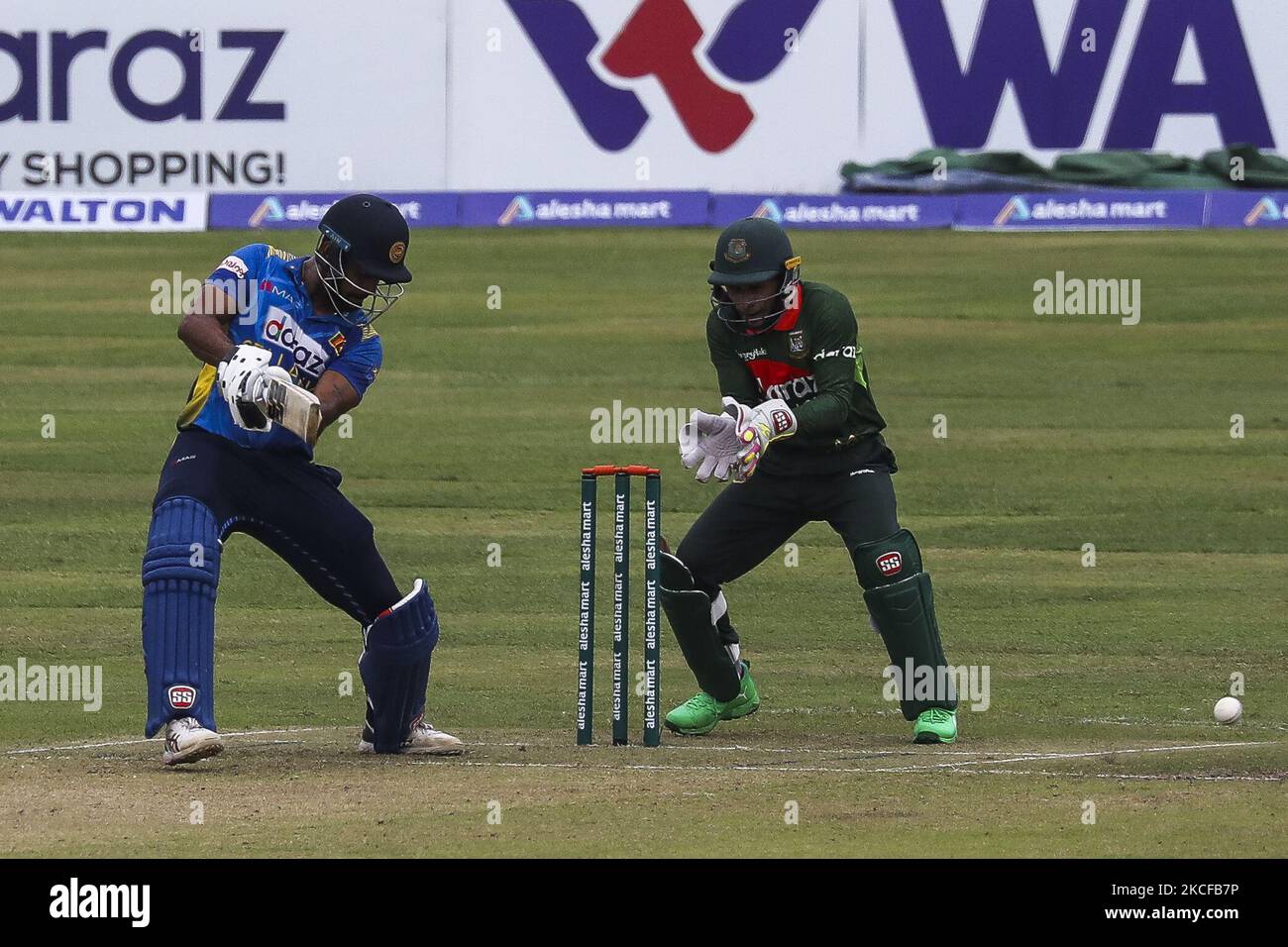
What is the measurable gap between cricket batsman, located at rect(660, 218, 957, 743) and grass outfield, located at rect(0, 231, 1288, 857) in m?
0.39

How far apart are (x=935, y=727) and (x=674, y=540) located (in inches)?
227

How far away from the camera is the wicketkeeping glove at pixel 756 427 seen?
9234 millimetres

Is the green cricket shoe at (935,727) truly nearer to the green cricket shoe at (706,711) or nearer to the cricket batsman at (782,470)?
the cricket batsman at (782,470)

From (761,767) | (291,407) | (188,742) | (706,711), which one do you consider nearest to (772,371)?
(706,711)

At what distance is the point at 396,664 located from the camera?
29.8ft

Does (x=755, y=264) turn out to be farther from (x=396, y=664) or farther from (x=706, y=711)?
(x=396, y=664)

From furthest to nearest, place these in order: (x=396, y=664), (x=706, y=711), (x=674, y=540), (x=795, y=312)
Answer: (x=674, y=540), (x=706, y=711), (x=795, y=312), (x=396, y=664)

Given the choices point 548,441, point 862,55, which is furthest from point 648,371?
point 862,55

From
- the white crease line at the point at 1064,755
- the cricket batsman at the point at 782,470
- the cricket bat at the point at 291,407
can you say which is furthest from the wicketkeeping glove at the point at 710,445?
the cricket bat at the point at 291,407

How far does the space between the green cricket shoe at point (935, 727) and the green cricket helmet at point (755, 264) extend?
175 cm

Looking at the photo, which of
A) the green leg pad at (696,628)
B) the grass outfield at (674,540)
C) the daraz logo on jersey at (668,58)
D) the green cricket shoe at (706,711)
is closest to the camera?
the grass outfield at (674,540)

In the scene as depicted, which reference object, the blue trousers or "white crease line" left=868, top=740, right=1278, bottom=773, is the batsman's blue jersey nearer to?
the blue trousers

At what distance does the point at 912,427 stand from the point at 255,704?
9.57 m

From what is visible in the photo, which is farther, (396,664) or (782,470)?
(782,470)
